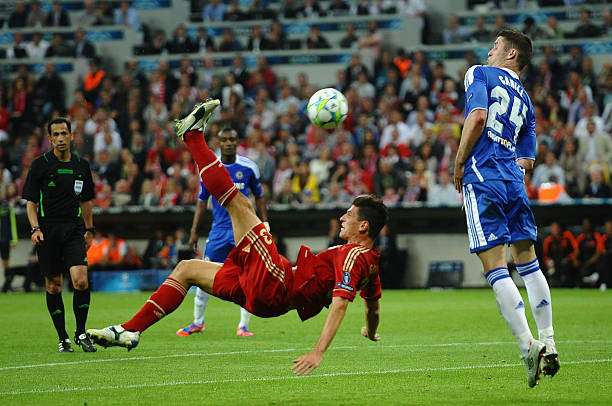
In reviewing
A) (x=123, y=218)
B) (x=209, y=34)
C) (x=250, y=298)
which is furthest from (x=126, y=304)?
(x=209, y=34)

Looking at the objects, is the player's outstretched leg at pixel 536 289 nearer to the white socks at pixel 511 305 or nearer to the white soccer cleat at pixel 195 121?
the white socks at pixel 511 305

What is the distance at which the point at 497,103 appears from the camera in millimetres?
9352

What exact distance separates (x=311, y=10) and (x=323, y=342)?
24872 mm

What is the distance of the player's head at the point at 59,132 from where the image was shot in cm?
1270

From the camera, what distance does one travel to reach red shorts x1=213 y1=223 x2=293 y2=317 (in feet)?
29.4

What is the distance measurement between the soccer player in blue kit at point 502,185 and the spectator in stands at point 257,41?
21506mm

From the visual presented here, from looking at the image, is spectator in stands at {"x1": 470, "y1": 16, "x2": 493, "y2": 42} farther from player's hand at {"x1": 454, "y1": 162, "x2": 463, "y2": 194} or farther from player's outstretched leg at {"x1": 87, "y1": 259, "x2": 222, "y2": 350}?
player's outstretched leg at {"x1": 87, "y1": 259, "x2": 222, "y2": 350}

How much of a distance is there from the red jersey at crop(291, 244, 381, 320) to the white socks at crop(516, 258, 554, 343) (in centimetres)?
137

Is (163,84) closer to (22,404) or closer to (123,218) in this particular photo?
(123,218)

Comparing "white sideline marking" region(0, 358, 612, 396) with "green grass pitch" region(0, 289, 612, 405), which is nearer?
"green grass pitch" region(0, 289, 612, 405)

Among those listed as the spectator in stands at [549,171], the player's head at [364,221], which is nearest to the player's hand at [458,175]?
the player's head at [364,221]

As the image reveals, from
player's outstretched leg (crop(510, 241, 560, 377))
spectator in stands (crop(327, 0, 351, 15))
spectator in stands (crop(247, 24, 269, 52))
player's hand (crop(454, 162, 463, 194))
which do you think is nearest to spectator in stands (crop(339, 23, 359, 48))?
spectator in stands (crop(327, 0, 351, 15))

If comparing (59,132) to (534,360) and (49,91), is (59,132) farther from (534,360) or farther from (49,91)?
(49,91)

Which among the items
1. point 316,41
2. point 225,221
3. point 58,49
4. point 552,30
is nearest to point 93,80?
point 58,49
